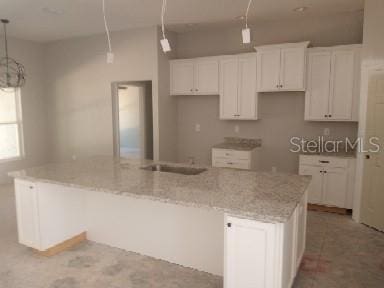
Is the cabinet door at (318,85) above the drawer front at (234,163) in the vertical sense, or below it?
above

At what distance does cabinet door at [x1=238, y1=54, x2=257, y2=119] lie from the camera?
16.0ft

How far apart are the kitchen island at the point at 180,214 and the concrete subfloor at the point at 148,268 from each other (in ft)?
0.44

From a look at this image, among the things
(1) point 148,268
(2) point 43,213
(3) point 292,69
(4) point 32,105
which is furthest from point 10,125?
(3) point 292,69

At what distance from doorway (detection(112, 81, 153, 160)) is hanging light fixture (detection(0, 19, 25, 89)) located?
2032mm

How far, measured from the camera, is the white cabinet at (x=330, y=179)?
4.23 metres

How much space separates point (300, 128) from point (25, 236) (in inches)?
160

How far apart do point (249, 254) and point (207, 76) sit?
3.70m

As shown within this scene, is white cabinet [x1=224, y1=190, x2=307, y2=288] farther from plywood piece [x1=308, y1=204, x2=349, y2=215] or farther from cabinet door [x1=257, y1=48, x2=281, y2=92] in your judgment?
cabinet door [x1=257, y1=48, x2=281, y2=92]

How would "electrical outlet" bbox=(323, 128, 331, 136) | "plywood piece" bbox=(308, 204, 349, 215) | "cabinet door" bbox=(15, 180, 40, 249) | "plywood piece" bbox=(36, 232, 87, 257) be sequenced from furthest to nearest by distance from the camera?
1. "electrical outlet" bbox=(323, 128, 331, 136)
2. "plywood piece" bbox=(308, 204, 349, 215)
3. "plywood piece" bbox=(36, 232, 87, 257)
4. "cabinet door" bbox=(15, 180, 40, 249)

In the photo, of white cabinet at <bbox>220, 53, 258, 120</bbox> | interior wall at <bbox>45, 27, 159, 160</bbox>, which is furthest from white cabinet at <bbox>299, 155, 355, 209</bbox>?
interior wall at <bbox>45, 27, 159, 160</bbox>

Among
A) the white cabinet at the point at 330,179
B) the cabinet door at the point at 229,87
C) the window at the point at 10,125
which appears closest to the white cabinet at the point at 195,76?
the cabinet door at the point at 229,87

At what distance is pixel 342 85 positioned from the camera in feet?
14.3

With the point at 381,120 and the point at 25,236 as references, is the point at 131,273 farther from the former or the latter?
the point at 381,120

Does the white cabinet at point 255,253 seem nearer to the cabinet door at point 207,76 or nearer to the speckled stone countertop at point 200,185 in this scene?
the speckled stone countertop at point 200,185
